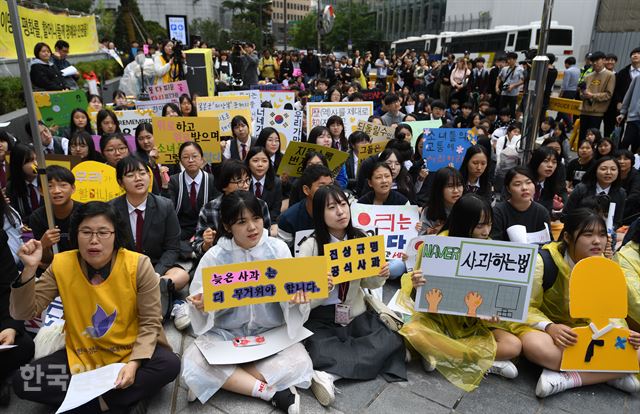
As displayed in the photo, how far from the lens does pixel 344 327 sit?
334cm

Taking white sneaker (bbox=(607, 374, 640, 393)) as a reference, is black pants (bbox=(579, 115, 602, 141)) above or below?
above

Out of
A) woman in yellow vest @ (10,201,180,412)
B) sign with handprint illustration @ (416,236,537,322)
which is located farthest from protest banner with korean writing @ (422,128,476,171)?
woman in yellow vest @ (10,201,180,412)

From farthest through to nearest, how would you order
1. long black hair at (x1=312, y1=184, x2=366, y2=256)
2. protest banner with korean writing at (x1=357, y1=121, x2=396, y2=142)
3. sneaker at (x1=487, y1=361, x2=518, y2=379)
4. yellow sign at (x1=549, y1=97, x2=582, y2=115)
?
yellow sign at (x1=549, y1=97, x2=582, y2=115)
protest banner with korean writing at (x1=357, y1=121, x2=396, y2=142)
long black hair at (x1=312, y1=184, x2=366, y2=256)
sneaker at (x1=487, y1=361, x2=518, y2=379)

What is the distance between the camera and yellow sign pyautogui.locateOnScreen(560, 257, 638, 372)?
294 cm

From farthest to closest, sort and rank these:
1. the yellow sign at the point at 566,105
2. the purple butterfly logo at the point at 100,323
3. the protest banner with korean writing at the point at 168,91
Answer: the yellow sign at the point at 566,105, the protest banner with korean writing at the point at 168,91, the purple butterfly logo at the point at 100,323

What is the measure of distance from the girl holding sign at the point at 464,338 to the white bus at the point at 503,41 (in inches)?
766

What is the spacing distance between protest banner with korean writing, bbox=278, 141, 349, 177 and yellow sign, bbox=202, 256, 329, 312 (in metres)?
2.79

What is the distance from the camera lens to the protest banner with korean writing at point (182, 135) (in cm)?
597

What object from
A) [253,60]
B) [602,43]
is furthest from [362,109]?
[602,43]

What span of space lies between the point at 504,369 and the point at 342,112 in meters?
5.75

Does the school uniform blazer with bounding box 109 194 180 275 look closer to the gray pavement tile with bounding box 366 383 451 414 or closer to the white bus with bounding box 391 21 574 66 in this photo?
the gray pavement tile with bounding box 366 383 451 414

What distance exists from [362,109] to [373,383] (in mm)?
5860

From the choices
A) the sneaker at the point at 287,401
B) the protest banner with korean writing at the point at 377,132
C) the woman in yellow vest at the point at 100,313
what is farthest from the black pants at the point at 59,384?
the protest banner with korean writing at the point at 377,132

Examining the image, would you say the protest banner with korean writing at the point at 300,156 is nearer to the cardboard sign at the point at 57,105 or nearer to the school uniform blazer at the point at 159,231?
the school uniform blazer at the point at 159,231
